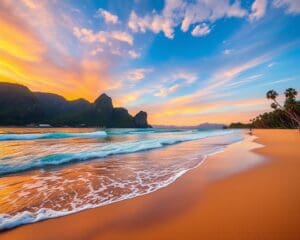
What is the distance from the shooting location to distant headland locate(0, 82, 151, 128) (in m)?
105

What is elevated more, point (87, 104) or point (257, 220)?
point (87, 104)

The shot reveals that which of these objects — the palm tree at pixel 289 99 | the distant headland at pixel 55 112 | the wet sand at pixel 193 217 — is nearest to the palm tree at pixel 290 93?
the palm tree at pixel 289 99

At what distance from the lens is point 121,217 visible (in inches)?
157

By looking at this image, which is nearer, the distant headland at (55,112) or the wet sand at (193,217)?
the wet sand at (193,217)

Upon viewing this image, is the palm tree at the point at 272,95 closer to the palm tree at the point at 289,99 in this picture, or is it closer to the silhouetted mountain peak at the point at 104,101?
the palm tree at the point at 289,99

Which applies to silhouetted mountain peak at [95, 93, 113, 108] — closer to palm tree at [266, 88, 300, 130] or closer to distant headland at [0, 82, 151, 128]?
distant headland at [0, 82, 151, 128]

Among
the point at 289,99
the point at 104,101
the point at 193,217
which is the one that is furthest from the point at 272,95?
the point at 104,101

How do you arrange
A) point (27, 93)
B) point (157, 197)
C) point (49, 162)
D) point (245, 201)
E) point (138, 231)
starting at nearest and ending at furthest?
point (138, 231)
point (245, 201)
point (157, 197)
point (49, 162)
point (27, 93)

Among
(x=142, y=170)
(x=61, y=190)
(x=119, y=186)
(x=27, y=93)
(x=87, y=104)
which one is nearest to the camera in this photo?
(x=61, y=190)

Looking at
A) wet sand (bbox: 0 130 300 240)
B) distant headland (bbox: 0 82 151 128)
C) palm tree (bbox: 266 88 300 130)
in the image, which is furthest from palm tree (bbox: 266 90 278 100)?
distant headland (bbox: 0 82 151 128)

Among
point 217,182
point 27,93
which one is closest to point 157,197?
point 217,182

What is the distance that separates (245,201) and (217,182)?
6.02ft

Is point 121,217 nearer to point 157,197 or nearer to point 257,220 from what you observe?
point 157,197

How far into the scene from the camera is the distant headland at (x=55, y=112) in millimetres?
104938
